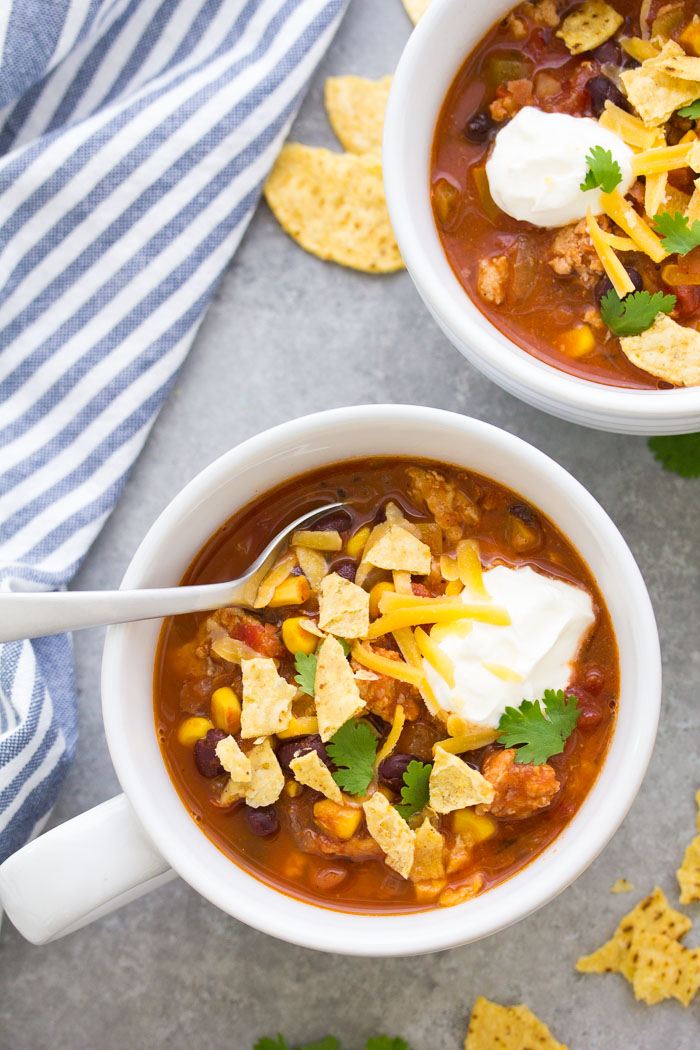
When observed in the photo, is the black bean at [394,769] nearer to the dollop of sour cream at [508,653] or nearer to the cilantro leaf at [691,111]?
the dollop of sour cream at [508,653]

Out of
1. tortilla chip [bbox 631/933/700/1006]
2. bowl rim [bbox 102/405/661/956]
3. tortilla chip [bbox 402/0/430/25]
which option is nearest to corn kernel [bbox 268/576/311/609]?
bowl rim [bbox 102/405/661/956]

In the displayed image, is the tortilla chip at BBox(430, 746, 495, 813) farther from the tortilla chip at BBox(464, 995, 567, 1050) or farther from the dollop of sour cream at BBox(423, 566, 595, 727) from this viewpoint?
the tortilla chip at BBox(464, 995, 567, 1050)

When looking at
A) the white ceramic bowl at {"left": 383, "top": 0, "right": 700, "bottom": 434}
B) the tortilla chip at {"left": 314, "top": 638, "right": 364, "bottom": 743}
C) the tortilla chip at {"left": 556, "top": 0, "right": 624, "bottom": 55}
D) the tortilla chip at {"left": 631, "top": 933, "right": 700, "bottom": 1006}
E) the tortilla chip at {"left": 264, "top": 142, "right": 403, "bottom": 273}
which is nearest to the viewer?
the tortilla chip at {"left": 314, "top": 638, "right": 364, "bottom": 743}

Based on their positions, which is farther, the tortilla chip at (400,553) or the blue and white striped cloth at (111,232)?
the blue and white striped cloth at (111,232)

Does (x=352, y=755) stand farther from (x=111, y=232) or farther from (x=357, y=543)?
(x=111, y=232)

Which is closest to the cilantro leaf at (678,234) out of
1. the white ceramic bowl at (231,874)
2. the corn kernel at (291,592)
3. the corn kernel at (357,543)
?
the white ceramic bowl at (231,874)

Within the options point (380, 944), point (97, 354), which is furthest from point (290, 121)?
point (380, 944)
